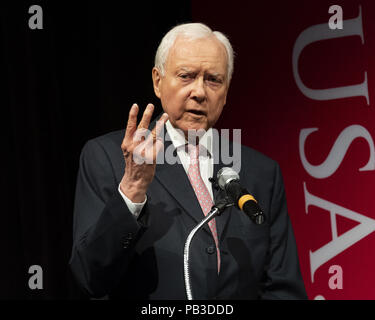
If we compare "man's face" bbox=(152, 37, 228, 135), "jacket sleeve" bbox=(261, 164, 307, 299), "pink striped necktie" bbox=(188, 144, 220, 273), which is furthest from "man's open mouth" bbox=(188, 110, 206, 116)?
"jacket sleeve" bbox=(261, 164, 307, 299)

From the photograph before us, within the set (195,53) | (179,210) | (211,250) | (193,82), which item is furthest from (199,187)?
(195,53)

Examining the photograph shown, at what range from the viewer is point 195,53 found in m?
1.94

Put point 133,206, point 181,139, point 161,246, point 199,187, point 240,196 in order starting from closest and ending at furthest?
point 240,196 < point 133,206 < point 161,246 < point 199,187 < point 181,139

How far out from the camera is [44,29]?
9.31ft

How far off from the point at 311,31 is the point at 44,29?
146 cm

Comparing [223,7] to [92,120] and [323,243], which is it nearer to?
[92,120]

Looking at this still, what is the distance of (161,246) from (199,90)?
57 cm

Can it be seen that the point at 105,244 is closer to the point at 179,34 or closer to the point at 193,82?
the point at 193,82

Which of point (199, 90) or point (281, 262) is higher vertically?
point (199, 90)

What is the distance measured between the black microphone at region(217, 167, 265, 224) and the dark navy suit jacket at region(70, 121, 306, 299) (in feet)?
0.73

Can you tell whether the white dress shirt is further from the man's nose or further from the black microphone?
the black microphone

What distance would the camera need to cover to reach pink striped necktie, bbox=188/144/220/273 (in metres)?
1.84

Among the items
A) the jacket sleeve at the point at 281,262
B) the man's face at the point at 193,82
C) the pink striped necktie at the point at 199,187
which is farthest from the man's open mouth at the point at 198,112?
the jacket sleeve at the point at 281,262
